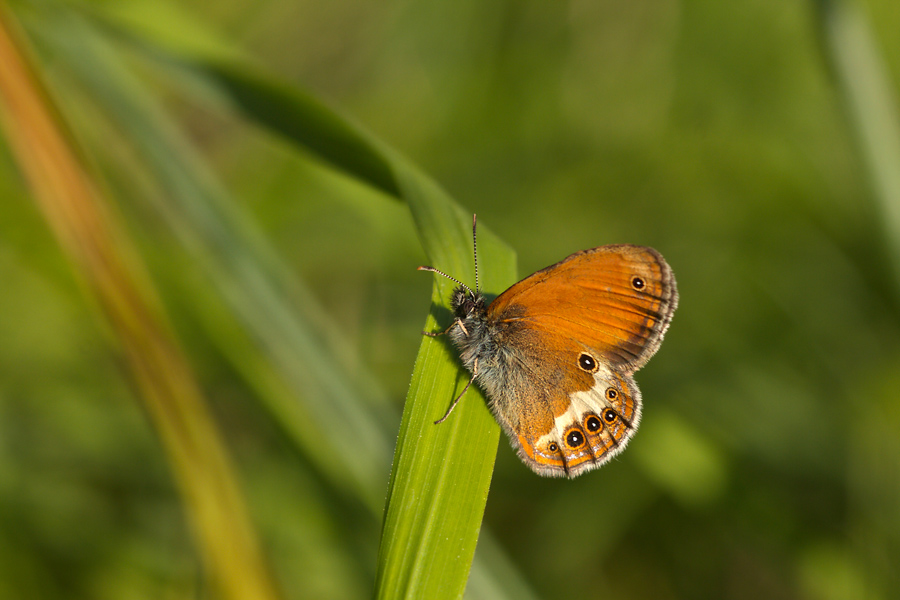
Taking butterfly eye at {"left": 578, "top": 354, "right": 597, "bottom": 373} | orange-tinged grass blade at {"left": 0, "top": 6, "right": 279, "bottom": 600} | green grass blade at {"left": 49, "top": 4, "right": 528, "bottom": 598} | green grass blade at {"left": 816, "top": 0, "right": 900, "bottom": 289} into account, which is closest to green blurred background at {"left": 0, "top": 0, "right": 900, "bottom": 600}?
green grass blade at {"left": 816, "top": 0, "right": 900, "bottom": 289}

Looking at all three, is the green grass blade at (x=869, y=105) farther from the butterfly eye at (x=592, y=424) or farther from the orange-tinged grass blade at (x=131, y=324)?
the orange-tinged grass blade at (x=131, y=324)

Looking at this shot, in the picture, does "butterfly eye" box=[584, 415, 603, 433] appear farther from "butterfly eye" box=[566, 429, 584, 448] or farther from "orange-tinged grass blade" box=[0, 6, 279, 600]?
"orange-tinged grass blade" box=[0, 6, 279, 600]

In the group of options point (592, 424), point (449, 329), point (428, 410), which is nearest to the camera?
point (428, 410)

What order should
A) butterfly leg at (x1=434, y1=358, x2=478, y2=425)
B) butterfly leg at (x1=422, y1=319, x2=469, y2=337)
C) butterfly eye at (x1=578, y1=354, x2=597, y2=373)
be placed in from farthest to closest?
1. butterfly eye at (x1=578, y1=354, x2=597, y2=373)
2. butterfly leg at (x1=422, y1=319, x2=469, y2=337)
3. butterfly leg at (x1=434, y1=358, x2=478, y2=425)

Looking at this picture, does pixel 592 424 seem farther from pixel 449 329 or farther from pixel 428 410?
pixel 428 410

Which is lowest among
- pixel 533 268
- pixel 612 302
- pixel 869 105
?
→ pixel 533 268

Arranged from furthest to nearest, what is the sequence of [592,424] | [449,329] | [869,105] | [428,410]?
1. [869,105]
2. [592,424]
3. [449,329]
4. [428,410]

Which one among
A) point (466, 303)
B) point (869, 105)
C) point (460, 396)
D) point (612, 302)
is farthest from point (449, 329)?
point (869, 105)

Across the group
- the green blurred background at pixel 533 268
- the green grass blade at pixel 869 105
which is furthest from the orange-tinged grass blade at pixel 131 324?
the green grass blade at pixel 869 105
